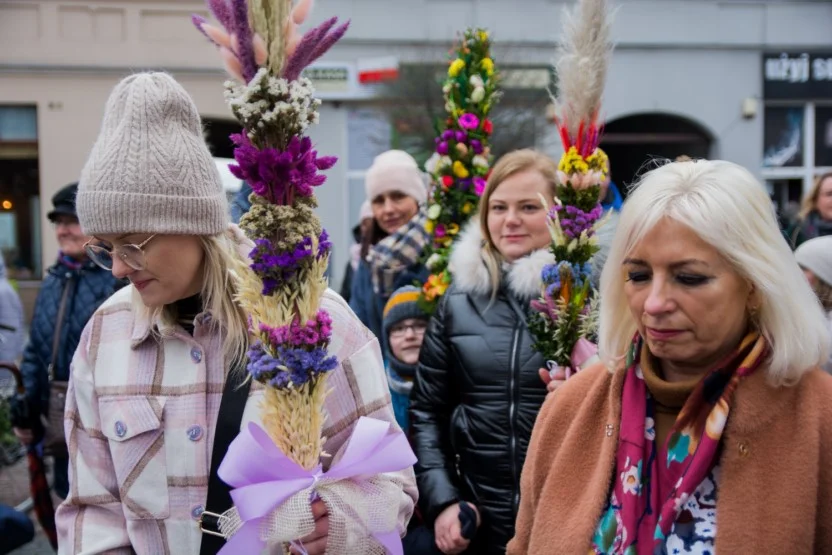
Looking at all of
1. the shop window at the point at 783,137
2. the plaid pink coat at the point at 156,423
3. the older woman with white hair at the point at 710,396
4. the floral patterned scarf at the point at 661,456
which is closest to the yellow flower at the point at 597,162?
the older woman with white hair at the point at 710,396

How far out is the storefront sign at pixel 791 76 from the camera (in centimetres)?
1449

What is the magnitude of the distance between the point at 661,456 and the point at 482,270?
1.27 meters

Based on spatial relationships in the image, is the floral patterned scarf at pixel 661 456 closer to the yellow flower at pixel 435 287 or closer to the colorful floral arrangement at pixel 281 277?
the colorful floral arrangement at pixel 281 277

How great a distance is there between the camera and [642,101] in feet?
47.5

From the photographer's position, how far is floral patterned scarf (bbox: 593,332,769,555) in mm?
1689

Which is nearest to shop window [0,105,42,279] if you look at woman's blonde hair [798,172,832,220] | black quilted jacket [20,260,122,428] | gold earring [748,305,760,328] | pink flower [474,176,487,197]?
black quilted jacket [20,260,122,428]

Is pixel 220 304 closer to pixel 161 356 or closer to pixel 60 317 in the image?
pixel 161 356

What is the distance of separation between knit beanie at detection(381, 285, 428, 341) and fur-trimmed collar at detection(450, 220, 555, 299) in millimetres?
728

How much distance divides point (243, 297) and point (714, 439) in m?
1.01

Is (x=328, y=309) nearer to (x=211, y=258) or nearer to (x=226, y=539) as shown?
(x=211, y=258)

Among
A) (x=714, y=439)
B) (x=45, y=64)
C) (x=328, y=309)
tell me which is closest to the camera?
(x=714, y=439)

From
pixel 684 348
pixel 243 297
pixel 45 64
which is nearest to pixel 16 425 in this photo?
pixel 243 297

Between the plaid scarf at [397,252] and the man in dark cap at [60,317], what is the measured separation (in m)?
1.35

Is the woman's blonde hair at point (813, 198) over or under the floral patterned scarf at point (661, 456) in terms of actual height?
over
